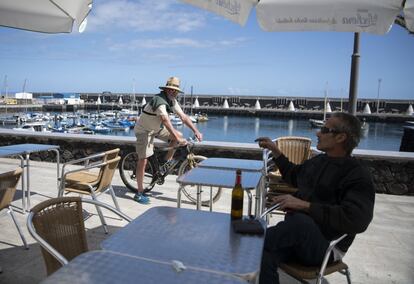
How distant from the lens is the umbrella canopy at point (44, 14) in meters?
3.75

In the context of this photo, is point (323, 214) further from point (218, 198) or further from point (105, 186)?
point (218, 198)

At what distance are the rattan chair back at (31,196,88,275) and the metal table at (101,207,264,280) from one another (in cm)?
35

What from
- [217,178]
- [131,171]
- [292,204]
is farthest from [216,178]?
[131,171]

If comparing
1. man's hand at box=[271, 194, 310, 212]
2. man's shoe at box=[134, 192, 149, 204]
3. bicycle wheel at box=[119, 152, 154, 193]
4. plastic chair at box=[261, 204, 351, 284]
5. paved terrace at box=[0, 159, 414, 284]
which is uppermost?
man's hand at box=[271, 194, 310, 212]

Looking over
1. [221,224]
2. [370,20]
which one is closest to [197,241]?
[221,224]

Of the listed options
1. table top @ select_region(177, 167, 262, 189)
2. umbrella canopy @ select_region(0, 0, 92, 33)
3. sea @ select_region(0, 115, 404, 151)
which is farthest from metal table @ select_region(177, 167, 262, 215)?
sea @ select_region(0, 115, 404, 151)

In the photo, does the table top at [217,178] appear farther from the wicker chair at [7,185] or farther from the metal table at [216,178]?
the wicker chair at [7,185]

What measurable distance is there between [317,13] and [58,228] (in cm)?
249

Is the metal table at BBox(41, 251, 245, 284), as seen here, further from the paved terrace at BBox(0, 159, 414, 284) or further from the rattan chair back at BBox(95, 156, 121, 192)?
the rattan chair back at BBox(95, 156, 121, 192)

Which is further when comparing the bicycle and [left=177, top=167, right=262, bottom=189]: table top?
the bicycle

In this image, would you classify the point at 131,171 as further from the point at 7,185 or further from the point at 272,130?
the point at 272,130

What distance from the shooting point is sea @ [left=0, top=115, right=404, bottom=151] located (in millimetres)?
44500

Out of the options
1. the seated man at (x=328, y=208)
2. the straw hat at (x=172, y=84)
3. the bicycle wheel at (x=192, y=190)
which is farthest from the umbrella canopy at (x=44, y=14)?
the seated man at (x=328, y=208)

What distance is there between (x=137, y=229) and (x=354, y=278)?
202 cm
